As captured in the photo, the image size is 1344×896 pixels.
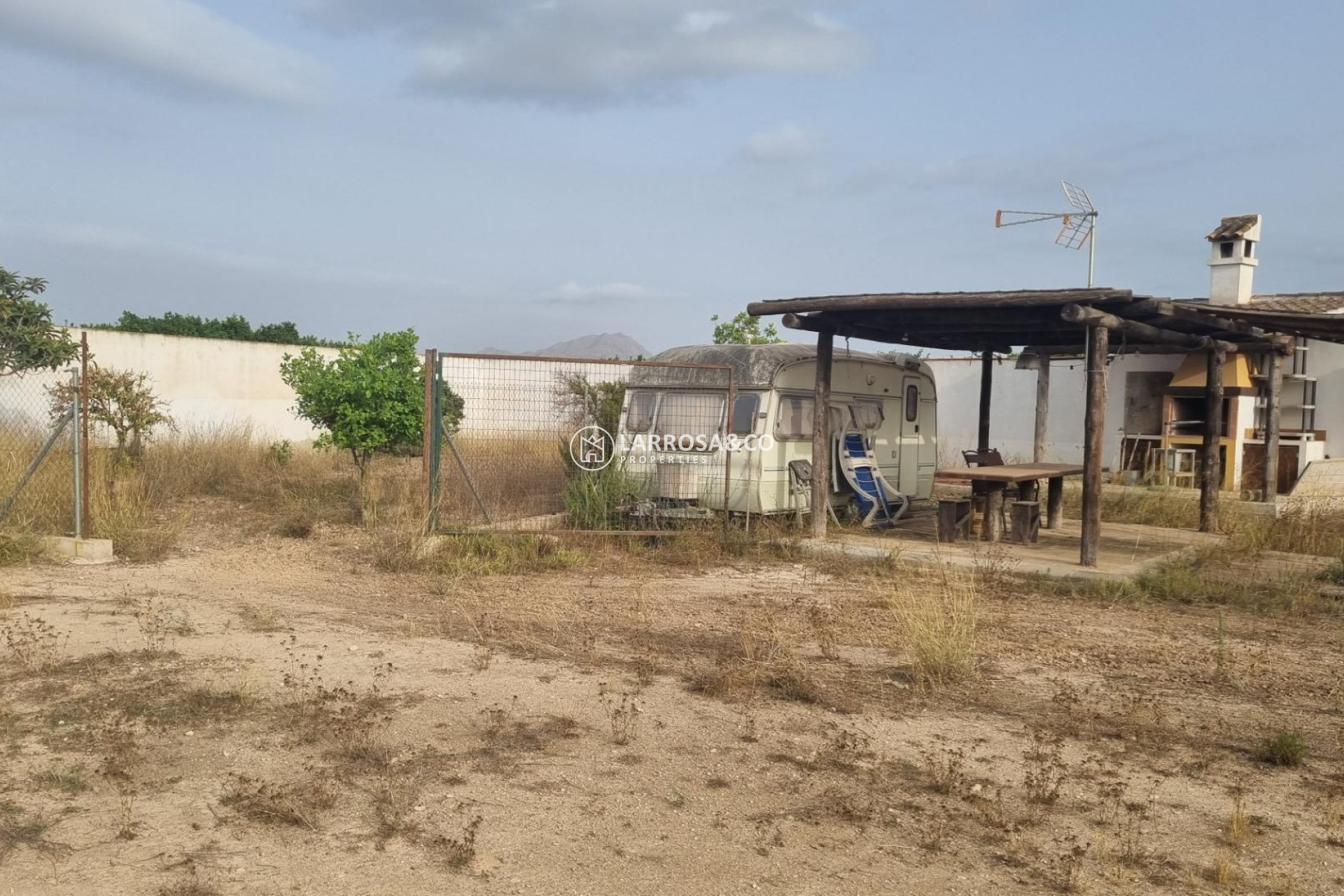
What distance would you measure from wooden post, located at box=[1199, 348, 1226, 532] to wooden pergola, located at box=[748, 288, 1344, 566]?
12 mm

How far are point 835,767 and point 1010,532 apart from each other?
8.20 metres

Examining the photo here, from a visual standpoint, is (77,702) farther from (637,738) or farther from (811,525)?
(811,525)

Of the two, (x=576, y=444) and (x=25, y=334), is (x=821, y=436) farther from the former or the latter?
(x=25, y=334)

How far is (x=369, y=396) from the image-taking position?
44.1 ft

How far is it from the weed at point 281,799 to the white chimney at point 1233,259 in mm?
17585

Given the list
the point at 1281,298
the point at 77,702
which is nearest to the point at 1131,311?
the point at 77,702

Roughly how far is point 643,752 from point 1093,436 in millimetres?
6585

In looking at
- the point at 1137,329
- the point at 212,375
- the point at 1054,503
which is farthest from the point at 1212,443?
the point at 212,375

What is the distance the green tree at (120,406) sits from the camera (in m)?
14.2

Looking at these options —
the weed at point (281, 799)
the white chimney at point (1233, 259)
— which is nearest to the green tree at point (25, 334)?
the weed at point (281, 799)

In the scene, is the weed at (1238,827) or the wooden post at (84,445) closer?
the weed at (1238,827)

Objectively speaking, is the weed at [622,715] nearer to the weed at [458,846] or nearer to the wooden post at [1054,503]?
the weed at [458,846]

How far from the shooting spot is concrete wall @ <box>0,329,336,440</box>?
24.2m

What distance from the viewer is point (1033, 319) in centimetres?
1143
